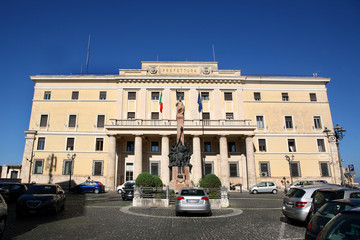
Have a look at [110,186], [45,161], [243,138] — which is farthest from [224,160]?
[45,161]

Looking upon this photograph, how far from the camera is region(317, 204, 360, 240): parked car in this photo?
309cm

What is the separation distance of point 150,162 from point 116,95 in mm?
11983

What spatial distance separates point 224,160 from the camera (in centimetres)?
3102

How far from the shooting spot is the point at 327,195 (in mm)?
7961

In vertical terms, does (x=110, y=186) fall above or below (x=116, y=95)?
below

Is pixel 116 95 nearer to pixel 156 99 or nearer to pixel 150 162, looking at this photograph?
pixel 156 99

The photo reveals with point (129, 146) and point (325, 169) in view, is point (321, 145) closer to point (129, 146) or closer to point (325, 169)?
point (325, 169)

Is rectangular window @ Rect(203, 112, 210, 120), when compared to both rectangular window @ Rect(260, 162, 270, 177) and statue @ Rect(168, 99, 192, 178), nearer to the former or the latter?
rectangular window @ Rect(260, 162, 270, 177)

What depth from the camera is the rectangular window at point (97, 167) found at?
3347 centimetres

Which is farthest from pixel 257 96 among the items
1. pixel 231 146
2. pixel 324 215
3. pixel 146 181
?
pixel 324 215

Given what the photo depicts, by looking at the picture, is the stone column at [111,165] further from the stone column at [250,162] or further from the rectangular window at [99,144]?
the stone column at [250,162]

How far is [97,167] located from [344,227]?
34.1 meters

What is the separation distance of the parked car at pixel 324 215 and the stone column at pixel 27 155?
37804mm

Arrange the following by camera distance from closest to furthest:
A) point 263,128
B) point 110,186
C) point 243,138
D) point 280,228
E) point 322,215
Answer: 1. point 322,215
2. point 280,228
3. point 110,186
4. point 243,138
5. point 263,128
